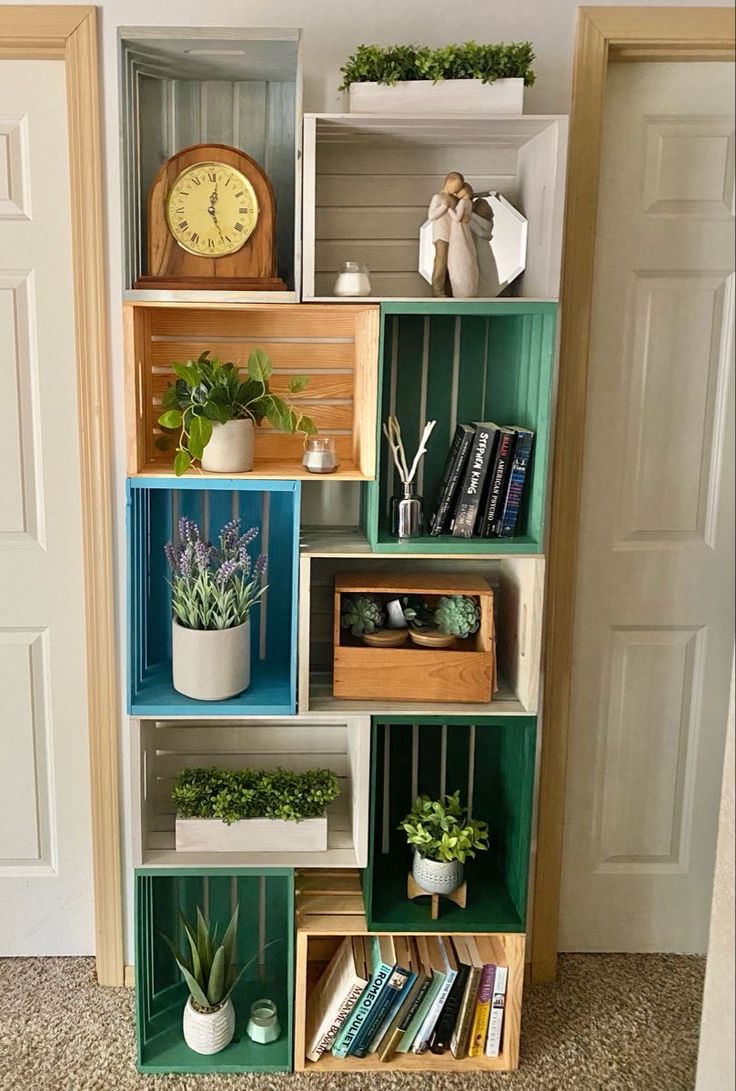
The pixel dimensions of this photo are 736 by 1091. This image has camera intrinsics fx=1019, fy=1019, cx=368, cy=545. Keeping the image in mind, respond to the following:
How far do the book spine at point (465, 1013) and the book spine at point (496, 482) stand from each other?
2.87 feet

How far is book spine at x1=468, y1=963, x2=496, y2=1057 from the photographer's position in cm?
199

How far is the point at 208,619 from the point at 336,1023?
0.83 m

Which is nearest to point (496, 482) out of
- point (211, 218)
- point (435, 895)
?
point (211, 218)

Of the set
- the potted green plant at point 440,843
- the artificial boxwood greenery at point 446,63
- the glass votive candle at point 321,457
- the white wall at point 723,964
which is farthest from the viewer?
the potted green plant at point 440,843

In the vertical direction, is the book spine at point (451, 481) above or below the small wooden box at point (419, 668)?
above

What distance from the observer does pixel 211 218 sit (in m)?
1.81

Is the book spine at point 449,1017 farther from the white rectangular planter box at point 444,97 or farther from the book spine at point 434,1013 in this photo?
the white rectangular planter box at point 444,97

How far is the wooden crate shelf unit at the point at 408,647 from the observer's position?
185 centimetres

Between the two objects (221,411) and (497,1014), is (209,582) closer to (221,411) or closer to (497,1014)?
(221,411)

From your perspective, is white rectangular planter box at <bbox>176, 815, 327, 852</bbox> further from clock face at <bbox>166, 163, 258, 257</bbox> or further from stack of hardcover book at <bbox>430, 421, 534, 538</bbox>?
clock face at <bbox>166, 163, 258, 257</bbox>

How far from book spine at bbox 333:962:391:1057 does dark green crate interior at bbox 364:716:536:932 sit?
11 cm

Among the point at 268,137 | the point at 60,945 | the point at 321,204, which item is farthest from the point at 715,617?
the point at 60,945

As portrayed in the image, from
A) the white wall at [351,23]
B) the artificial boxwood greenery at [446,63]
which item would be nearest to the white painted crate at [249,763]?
the white wall at [351,23]

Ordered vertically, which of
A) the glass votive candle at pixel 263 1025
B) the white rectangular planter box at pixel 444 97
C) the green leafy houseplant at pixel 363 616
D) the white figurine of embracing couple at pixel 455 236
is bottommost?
the glass votive candle at pixel 263 1025
